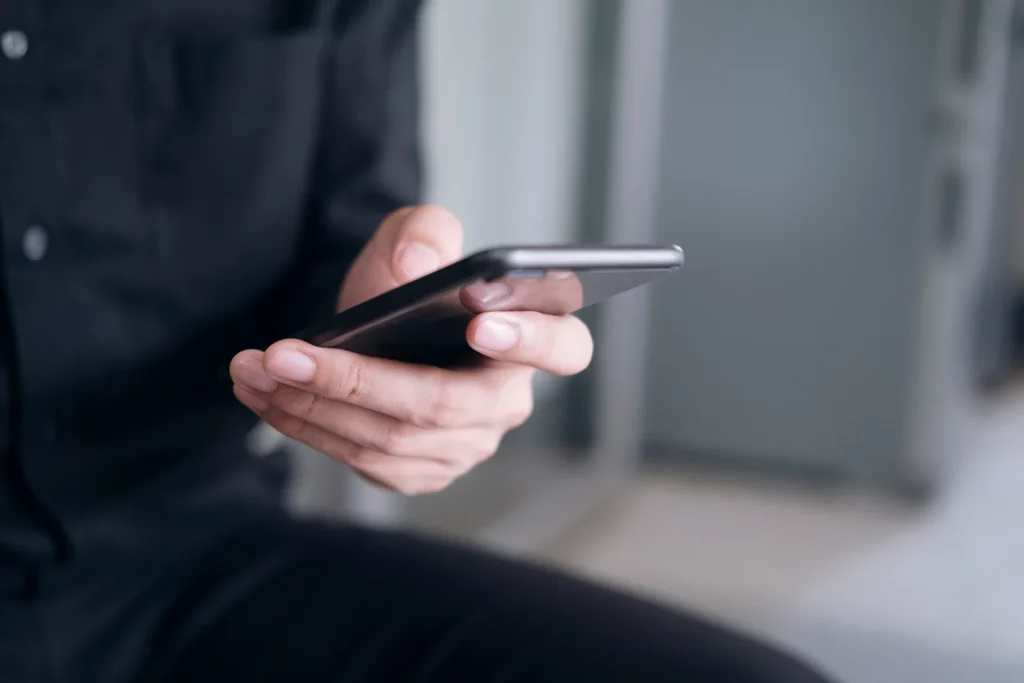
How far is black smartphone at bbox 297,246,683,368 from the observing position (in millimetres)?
336

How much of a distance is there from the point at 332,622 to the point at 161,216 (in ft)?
0.92

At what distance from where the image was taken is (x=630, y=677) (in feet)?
1.73

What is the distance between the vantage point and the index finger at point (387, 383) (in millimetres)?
402

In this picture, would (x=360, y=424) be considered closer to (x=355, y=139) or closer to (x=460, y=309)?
(x=460, y=309)

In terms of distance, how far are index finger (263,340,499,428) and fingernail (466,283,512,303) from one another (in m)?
0.07

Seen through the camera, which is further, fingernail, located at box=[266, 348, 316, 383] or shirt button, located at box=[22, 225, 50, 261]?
shirt button, located at box=[22, 225, 50, 261]

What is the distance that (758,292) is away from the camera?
229 centimetres

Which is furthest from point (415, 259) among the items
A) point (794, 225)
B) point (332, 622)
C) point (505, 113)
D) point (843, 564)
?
point (794, 225)

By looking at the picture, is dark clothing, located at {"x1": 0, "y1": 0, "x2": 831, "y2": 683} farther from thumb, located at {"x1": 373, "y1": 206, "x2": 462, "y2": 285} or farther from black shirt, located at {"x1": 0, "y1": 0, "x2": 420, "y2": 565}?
thumb, located at {"x1": 373, "y1": 206, "x2": 462, "y2": 285}

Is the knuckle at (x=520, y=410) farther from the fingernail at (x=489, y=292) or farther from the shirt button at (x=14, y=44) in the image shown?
the shirt button at (x=14, y=44)

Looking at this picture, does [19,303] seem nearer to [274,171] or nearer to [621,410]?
[274,171]

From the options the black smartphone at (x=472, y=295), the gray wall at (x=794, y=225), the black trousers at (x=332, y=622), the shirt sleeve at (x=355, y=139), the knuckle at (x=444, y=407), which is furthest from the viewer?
the gray wall at (x=794, y=225)

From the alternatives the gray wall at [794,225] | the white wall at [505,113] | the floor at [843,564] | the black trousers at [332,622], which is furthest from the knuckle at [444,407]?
the gray wall at [794,225]

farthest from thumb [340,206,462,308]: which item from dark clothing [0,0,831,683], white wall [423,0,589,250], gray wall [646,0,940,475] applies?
gray wall [646,0,940,475]
